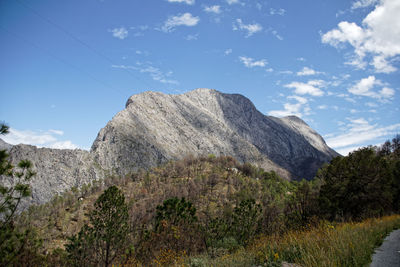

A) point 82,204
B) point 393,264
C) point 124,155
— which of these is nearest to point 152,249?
point 393,264

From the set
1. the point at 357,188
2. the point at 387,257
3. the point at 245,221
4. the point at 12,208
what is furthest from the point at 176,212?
the point at 357,188

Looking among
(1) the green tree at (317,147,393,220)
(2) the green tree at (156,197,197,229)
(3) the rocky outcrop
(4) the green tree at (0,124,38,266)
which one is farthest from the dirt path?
(3) the rocky outcrop

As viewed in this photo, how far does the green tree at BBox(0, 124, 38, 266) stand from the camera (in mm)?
6875

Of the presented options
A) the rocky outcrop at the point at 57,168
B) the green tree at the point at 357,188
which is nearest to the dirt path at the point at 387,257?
the green tree at the point at 357,188

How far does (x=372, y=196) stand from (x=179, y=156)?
5972 inches

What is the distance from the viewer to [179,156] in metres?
171

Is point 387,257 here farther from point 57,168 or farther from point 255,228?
point 57,168

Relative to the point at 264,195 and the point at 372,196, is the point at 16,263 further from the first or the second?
the point at 264,195

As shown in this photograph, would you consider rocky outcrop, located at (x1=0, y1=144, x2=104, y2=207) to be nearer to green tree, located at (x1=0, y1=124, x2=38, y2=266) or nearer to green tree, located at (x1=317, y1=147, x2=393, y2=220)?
green tree, located at (x1=317, y1=147, x2=393, y2=220)

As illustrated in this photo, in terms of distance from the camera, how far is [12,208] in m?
7.18

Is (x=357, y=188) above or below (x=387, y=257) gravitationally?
above

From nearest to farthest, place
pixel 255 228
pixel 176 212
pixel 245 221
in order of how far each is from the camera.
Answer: pixel 255 228
pixel 176 212
pixel 245 221

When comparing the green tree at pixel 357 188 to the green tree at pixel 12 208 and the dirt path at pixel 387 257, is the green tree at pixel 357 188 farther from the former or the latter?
the green tree at pixel 12 208

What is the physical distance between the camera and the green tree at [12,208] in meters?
6.88
